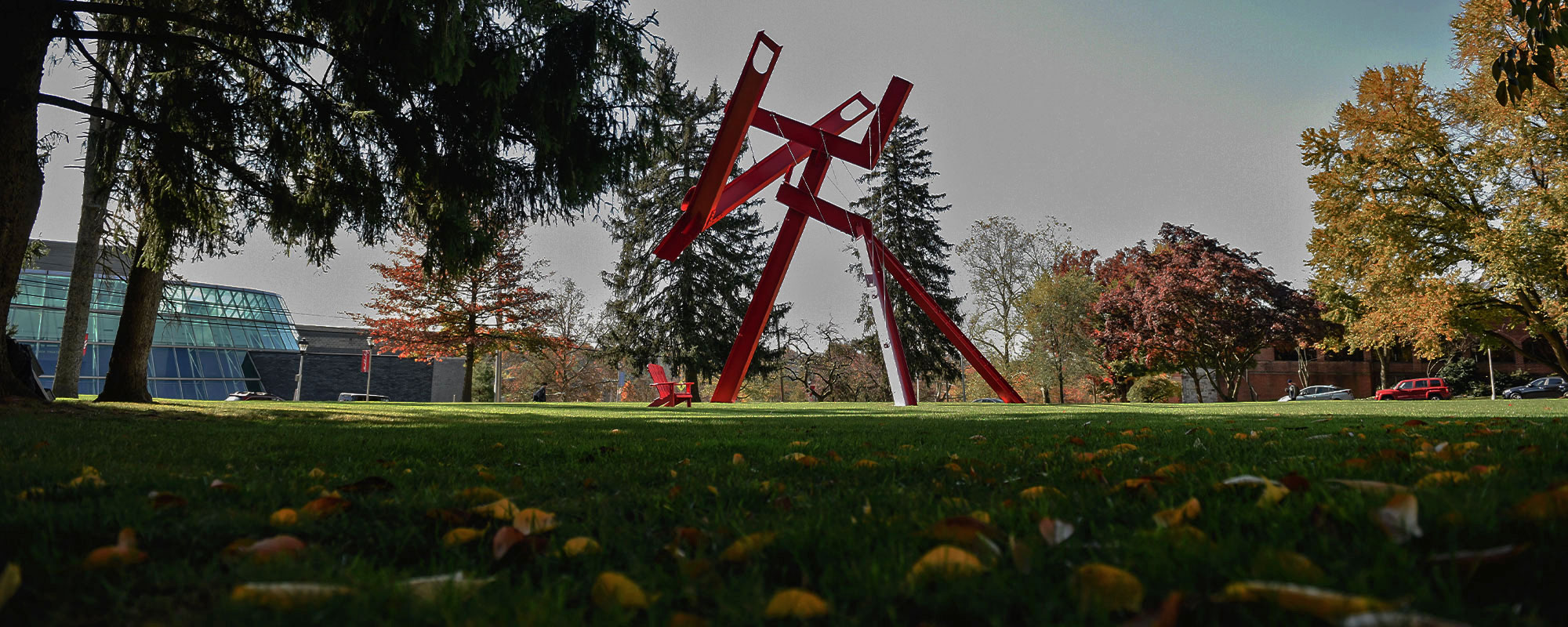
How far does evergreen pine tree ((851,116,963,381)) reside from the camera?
1168 inches

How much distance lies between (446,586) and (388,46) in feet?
22.4

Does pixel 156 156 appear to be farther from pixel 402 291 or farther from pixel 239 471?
pixel 402 291

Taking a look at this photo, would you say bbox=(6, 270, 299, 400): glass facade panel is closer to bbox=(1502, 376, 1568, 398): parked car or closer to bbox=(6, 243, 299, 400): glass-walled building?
bbox=(6, 243, 299, 400): glass-walled building

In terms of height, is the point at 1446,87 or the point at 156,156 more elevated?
the point at 1446,87

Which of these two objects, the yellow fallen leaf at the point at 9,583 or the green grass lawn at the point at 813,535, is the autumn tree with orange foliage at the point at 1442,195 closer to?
the green grass lawn at the point at 813,535

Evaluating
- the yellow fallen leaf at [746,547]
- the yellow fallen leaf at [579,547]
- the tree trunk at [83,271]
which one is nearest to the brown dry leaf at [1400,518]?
the yellow fallen leaf at [746,547]

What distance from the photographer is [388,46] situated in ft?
21.8

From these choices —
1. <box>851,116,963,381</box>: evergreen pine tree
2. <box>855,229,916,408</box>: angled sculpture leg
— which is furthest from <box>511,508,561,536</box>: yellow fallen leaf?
<box>851,116,963,381</box>: evergreen pine tree

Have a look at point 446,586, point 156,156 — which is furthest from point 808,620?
point 156,156

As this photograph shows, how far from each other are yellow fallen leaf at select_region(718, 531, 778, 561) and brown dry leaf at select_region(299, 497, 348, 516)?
3.65 feet

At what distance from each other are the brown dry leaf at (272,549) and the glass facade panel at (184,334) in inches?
1280

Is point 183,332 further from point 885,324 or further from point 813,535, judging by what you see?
point 813,535

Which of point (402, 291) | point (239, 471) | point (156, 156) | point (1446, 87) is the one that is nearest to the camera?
point (239, 471)

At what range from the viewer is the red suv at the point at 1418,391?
30.8 meters
